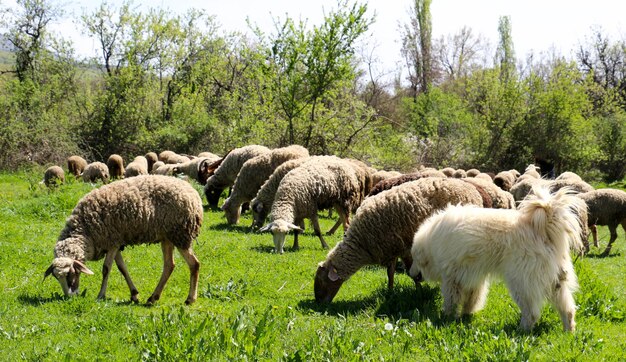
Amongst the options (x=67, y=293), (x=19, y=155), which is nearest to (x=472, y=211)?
(x=67, y=293)

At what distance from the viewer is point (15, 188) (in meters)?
21.4

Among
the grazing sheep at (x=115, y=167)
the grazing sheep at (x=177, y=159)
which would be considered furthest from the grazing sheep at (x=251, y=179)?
the grazing sheep at (x=115, y=167)

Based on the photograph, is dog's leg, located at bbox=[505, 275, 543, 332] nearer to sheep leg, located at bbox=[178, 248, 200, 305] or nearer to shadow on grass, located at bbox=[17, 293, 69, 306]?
sheep leg, located at bbox=[178, 248, 200, 305]

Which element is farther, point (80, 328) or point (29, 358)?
point (80, 328)

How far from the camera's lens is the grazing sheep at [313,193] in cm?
1088

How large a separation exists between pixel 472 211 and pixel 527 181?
465 inches

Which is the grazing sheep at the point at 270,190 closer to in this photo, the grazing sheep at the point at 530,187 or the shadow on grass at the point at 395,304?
the shadow on grass at the point at 395,304

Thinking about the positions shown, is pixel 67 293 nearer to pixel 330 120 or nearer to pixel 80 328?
pixel 80 328

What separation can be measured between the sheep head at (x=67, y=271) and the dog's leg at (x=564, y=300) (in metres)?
5.12

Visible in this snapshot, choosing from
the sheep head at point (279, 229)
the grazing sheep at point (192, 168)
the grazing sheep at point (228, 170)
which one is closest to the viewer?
the sheep head at point (279, 229)

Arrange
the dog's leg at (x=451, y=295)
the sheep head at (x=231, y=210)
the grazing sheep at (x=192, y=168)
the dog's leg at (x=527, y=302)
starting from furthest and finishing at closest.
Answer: the grazing sheep at (x=192, y=168), the sheep head at (x=231, y=210), the dog's leg at (x=451, y=295), the dog's leg at (x=527, y=302)

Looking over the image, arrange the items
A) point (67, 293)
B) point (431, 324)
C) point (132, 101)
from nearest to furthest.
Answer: point (431, 324) → point (67, 293) → point (132, 101)

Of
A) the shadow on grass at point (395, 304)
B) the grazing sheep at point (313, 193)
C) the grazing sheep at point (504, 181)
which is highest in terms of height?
the grazing sheep at point (313, 193)

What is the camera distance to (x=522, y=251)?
5.70 metres
